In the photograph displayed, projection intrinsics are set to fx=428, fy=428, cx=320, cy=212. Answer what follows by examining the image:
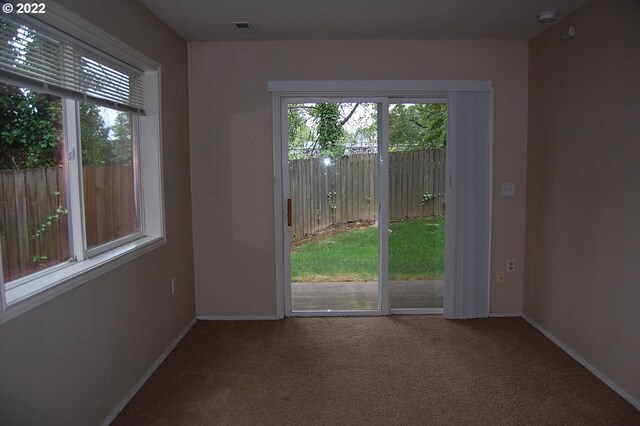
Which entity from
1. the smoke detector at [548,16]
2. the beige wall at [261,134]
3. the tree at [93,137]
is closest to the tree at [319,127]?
the beige wall at [261,134]

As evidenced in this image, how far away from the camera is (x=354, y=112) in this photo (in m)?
3.84

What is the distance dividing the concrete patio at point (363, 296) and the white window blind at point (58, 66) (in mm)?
2227

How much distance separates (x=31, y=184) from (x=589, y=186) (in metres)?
3.23

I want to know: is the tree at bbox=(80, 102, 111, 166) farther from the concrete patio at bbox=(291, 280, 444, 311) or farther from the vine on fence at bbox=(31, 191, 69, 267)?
the concrete patio at bbox=(291, 280, 444, 311)

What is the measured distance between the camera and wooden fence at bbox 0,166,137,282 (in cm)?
180

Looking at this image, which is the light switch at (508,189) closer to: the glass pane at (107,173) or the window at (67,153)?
the window at (67,153)

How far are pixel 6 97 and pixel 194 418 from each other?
1.80 metres

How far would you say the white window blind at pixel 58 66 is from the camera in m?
1.72

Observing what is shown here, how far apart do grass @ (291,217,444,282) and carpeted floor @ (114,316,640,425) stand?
1.68 ft

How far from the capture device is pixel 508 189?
3.76 m

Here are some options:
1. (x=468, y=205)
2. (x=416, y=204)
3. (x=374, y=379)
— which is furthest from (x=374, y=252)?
(x=374, y=379)

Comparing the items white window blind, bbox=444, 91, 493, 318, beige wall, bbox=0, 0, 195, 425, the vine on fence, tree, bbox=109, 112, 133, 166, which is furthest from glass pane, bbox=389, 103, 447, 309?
the vine on fence

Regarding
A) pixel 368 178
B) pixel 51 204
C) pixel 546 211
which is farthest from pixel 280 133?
pixel 546 211

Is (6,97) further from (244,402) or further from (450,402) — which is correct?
(450,402)
